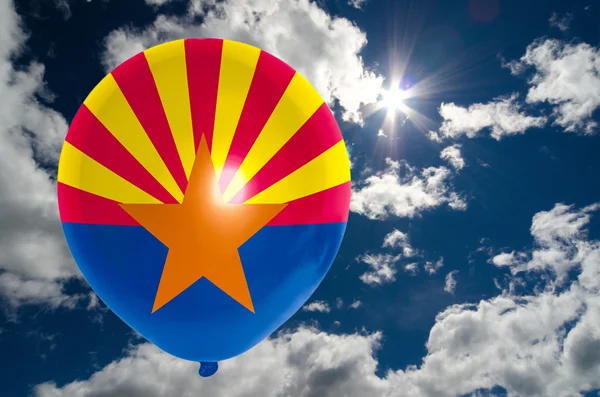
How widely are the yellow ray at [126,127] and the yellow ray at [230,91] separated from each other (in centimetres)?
61

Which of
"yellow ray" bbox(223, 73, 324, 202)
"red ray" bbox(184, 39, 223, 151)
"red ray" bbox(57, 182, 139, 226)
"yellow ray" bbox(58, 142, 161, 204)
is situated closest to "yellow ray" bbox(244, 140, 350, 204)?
"yellow ray" bbox(223, 73, 324, 202)

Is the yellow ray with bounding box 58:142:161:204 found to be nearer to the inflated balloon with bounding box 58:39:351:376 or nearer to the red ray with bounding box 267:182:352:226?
the inflated balloon with bounding box 58:39:351:376

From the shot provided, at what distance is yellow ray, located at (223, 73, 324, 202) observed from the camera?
13.9 ft

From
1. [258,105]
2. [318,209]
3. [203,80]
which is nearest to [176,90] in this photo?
[203,80]

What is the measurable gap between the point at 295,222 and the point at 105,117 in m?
2.72

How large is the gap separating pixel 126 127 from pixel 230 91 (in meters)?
1.34

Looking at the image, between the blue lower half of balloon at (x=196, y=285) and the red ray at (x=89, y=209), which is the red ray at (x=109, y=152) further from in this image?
the blue lower half of balloon at (x=196, y=285)

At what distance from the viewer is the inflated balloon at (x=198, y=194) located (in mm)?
4094

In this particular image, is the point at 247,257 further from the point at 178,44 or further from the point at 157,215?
the point at 178,44

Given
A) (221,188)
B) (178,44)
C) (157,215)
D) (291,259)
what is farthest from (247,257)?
(178,44)

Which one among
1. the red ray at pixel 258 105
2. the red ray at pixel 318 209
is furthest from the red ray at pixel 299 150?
the red ray at pixel 318 209

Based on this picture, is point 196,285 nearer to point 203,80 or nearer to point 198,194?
point 198,194

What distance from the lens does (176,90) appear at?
173 inches

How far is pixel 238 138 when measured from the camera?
429 cm
